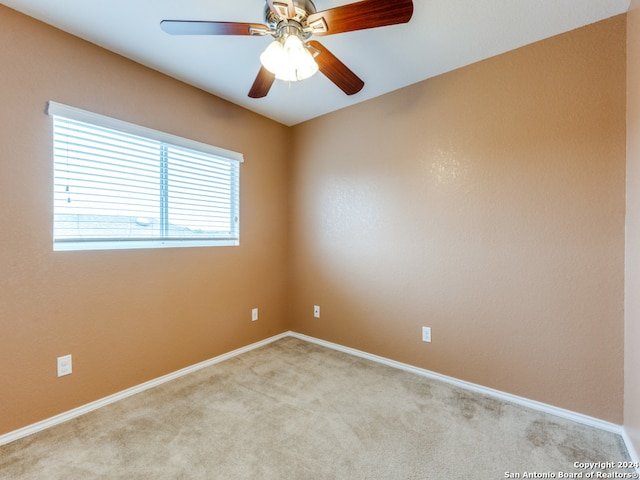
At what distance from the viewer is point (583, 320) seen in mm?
1851

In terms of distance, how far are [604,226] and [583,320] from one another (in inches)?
22.8

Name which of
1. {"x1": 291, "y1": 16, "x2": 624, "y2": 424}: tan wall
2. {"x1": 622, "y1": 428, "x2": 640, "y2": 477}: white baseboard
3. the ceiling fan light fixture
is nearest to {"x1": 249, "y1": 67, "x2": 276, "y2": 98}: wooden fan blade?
the ceiling fan light fixture

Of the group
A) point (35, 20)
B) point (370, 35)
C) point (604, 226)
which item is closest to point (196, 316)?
point (35, 20)

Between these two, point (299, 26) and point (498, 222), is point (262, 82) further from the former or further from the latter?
point (498, 222)

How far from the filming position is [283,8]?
1.32 m

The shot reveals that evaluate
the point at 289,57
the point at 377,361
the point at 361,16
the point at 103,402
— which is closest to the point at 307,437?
the point at 377,361

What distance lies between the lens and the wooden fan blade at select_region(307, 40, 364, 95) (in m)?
1.53

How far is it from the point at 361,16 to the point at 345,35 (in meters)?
0.67

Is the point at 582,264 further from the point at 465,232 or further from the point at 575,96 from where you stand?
the point at 575,96

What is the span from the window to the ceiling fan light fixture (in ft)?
4.18

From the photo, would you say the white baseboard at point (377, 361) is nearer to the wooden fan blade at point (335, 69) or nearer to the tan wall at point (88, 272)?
the tan wall at point (88, 272)

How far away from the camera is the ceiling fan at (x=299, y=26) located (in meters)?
1.29

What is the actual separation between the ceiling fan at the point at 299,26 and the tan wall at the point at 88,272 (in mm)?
920

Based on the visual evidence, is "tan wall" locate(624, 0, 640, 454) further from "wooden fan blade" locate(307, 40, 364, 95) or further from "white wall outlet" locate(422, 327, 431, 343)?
"wooden fan blade" locate(307, 40, 364, 95)
